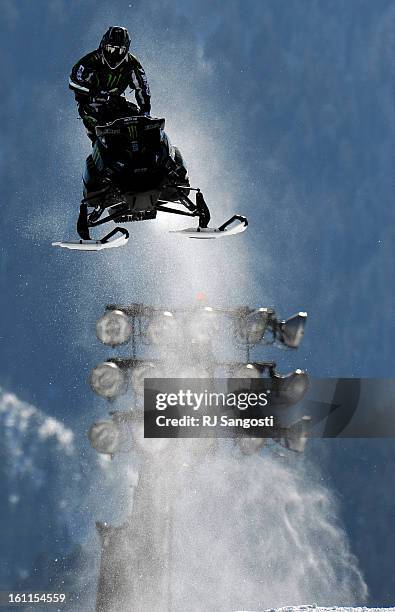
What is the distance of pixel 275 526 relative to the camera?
25.5m

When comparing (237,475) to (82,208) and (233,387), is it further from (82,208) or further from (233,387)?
(82,208)

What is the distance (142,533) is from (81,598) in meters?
4.46

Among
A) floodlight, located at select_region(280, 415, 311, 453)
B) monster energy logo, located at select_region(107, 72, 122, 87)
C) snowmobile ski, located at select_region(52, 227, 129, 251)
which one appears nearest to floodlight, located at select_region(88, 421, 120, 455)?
→ floodlight, located at select_region(280, 415, 311, 453)

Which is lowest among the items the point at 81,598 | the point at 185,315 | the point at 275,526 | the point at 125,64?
the point at 81,598

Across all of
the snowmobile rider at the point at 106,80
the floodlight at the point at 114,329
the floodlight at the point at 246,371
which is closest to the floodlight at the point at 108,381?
the floodlight at the point at 114,329

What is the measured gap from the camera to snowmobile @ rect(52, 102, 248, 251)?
13523mm

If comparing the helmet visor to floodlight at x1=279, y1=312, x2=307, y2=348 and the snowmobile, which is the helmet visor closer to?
the snowmobile

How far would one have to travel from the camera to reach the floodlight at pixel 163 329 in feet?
60.0

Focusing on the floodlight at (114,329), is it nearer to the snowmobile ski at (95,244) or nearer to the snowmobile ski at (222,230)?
the snowmobile ski at (95,244)

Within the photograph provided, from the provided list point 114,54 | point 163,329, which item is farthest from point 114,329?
point 114,54

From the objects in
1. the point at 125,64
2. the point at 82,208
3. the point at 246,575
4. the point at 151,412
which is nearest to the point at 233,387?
the point at 151,412

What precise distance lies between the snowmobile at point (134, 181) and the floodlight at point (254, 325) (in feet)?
12.1

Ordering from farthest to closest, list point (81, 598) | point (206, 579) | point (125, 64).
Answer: point (206, 579)
point (81, 598)
point (125, 64)

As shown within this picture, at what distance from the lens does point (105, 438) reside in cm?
1808
